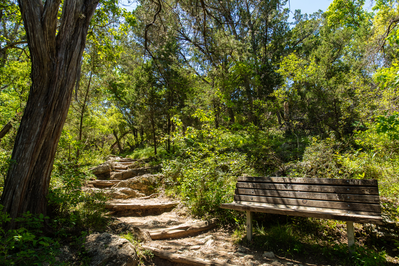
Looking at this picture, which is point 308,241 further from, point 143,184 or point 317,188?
point 143,184

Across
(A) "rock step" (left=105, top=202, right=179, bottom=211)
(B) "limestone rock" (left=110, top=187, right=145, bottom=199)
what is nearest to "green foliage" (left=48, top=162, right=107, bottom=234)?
(A) "rock step" (left=105, top=202, right=179, bottom=211)

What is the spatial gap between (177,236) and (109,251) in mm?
1730

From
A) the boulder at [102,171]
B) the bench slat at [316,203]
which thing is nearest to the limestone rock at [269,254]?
the bench slat at [316,203]

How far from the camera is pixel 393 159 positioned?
477 centimetres

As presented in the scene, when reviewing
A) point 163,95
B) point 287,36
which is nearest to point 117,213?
point 163,95

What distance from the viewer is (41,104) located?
3.00 m

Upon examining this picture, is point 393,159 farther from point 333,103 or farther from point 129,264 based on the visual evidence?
point 129,264

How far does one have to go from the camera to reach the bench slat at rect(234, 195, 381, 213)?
2980mm

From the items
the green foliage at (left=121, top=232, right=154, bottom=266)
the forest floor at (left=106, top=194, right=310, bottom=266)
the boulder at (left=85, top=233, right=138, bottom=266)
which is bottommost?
the forest floor at (left=106, top=194, right=310, bottom=266)

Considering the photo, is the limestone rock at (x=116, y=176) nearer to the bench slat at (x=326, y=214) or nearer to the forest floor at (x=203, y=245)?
the forest floor at (x=203, y=245)

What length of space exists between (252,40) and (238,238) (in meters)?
13.4

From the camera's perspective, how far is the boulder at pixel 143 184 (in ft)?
23.9

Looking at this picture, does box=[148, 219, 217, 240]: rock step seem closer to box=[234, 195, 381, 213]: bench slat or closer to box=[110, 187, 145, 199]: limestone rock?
box=[234, 195, 381, 213]: bench slat

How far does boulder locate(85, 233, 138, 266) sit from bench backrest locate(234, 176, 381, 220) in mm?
2298
